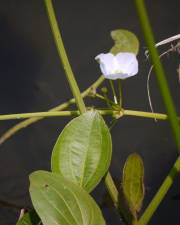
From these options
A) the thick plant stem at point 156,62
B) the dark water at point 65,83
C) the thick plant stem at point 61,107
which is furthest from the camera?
the dark water at point 65,83

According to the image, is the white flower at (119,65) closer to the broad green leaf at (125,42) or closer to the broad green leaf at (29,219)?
the broad green leaf at (125,42)

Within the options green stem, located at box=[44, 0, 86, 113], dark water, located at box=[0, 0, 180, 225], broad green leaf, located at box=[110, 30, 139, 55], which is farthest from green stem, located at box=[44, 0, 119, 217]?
dark water, located at box=[0, 0, 180, 225]

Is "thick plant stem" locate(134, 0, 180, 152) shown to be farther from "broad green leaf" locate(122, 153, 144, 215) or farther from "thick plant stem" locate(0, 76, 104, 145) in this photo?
"thick plant stem" locate(0, 76, 104, 145)

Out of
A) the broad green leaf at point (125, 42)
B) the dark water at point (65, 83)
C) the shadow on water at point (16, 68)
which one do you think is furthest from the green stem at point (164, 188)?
the shadow on water at point (16, 68)

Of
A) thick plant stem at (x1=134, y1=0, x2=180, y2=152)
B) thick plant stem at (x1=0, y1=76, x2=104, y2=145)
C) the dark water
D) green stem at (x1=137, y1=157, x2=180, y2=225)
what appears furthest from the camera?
the dark water

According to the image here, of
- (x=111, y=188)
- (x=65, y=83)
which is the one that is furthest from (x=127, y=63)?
(x=65, y=83)

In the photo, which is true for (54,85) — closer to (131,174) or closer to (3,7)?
(3,7)
